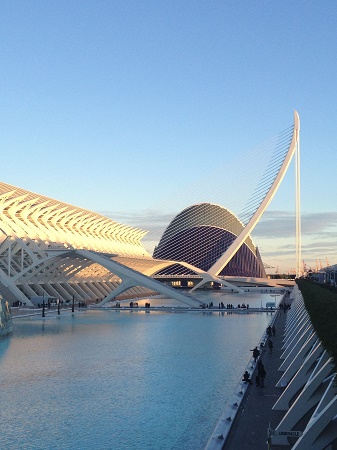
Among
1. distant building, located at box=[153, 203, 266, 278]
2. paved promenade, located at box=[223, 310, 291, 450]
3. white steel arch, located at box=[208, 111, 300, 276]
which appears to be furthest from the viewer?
distant building, located at box=[153, 203, 266, 278]

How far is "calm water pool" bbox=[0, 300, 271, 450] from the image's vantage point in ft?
31.3

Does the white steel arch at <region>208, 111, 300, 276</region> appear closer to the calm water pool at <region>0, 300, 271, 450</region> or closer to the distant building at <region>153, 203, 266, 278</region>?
the distant building at <region>153, 203, 266, 278</region>

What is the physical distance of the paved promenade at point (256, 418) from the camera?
27.4ft

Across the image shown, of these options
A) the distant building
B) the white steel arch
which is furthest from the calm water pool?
the distant building

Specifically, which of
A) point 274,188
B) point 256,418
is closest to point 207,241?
point 274,188

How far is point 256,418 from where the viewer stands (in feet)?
32.0

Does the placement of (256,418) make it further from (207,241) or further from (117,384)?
(207,241)

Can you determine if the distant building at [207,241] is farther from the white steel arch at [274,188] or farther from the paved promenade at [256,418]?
the paved promenade at [256,418]

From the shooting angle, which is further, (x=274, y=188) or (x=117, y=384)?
(x=274, y=188)

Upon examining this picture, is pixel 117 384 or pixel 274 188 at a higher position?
pixel 274 188

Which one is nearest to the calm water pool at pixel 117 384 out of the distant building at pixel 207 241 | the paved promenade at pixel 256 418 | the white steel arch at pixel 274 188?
the paved promenade at pixel 256 418

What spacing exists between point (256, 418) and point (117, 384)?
14.8 feet

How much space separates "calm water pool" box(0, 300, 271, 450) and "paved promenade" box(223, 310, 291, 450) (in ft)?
1.85

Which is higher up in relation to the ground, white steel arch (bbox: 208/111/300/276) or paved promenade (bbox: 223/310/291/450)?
white steel arch (bbox: 208/111/300/276)
